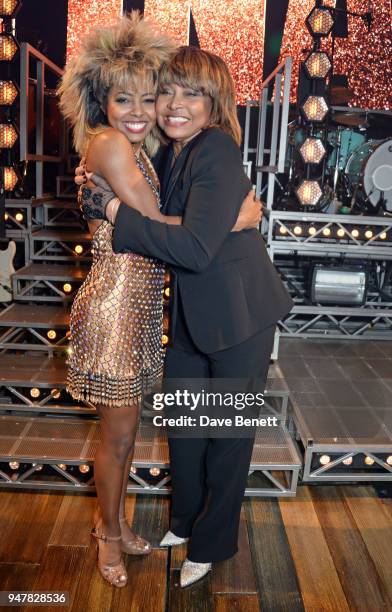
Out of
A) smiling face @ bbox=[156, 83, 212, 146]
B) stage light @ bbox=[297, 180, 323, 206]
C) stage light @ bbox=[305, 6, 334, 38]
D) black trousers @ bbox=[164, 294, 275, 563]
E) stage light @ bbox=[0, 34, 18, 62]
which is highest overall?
stage light @ bbox=[305, 6, 334, 38]

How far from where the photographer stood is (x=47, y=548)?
211cm

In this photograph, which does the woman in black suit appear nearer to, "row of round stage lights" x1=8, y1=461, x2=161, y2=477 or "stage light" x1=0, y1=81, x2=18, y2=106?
"row of round stage lights" x1=8, y1=461, x2=161, y2=477

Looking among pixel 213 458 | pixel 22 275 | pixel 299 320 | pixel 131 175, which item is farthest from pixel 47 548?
pixel 299 320

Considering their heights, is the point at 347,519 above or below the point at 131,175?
below

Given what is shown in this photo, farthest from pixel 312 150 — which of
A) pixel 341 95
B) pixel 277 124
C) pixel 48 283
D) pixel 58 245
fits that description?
pixel 48 283

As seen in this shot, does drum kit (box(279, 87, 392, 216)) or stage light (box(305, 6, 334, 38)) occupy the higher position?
stage light (box(305, 6, 334, 38))

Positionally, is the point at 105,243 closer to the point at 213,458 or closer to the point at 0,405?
the point at 213,458

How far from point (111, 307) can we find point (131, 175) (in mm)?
386

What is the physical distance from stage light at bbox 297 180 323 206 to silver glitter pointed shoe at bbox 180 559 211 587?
10.0 feet

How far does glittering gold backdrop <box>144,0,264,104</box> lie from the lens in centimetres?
575

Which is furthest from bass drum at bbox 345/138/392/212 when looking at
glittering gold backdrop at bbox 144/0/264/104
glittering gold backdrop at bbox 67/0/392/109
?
glittering gold backdrop at bbox 144/0/264/104

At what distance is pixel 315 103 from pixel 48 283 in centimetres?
240

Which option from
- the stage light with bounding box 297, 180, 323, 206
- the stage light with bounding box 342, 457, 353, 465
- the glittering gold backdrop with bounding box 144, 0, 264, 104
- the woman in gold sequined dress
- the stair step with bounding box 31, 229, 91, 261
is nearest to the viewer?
the woman in gold sequined dress

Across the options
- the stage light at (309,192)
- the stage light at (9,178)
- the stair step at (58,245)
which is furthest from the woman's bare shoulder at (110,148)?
the stage light at (9,178)
